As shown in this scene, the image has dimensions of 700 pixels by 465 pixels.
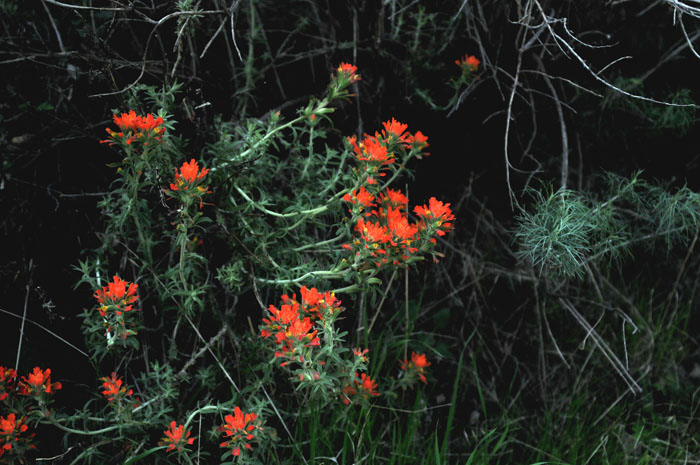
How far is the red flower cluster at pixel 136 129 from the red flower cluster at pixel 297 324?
22.0 inches

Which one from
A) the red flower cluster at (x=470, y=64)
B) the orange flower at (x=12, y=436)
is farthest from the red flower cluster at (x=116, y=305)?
the red flower cluster at (x=470, y=64)

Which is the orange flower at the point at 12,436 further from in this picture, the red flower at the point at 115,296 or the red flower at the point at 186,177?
the red flower at the point at 186,177

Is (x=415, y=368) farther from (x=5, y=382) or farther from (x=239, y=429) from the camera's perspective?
(x=5, y=382)

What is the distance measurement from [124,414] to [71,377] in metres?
0.46

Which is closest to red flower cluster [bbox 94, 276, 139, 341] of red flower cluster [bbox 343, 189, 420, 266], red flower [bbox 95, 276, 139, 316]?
red flower [bbox 95, 276, 139, 316]

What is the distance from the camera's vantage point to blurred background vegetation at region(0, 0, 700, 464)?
1.97 metres

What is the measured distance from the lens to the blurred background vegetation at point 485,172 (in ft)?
6.47

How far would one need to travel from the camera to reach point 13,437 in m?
1.47

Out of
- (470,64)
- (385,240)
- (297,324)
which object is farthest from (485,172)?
(297,324)

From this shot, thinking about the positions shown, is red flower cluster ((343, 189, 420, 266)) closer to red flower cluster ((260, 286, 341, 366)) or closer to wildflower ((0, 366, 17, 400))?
red flower cluster ((260, 286, 341, 366))

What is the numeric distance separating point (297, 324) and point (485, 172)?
1385mm

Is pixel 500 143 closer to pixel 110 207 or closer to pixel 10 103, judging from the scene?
pixel 110 207

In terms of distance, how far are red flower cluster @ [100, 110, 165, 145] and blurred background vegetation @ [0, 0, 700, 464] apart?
0.35 meters

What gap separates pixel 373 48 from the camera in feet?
7.28
